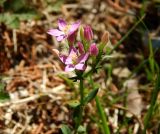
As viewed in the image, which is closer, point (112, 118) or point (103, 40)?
point (103, 40)

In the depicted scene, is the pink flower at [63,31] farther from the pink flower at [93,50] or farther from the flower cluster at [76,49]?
the pink flower at [93,50]

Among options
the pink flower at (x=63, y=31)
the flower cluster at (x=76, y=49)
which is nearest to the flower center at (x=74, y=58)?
the flower cluster at (x=76, y=49)

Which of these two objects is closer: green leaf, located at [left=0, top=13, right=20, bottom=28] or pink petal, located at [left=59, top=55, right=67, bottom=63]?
pink petal, located at [left=59, top=55, right=67, bottom=63]

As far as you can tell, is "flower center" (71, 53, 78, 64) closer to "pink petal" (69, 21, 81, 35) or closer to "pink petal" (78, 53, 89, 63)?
"pink petal" (78, 53, 89, 63)

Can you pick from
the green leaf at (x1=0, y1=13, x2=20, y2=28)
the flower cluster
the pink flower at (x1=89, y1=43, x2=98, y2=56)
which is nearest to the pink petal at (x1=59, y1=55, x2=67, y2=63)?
the flower cluster

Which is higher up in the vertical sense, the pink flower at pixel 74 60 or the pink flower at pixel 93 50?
the pink flower at pixel 93 50

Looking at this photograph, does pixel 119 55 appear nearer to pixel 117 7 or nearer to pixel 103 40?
pixel 117 7

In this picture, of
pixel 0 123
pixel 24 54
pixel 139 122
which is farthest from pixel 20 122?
pixel 139 122

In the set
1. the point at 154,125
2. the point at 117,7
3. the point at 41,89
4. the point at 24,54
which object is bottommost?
the point at 154,125
